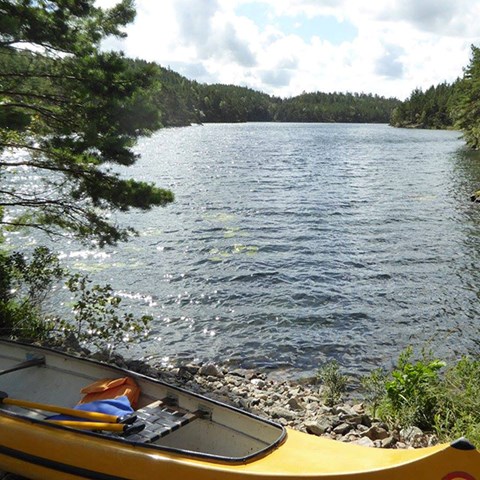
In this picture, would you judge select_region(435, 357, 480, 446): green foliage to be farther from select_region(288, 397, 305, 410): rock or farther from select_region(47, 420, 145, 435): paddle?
select_region(47, 420, 145, 435): paddle

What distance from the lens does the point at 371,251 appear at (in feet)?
64.5

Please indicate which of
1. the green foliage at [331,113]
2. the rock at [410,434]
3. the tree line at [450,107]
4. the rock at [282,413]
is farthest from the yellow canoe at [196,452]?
the green foliage at [331,113]

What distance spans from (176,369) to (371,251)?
11.2 metres

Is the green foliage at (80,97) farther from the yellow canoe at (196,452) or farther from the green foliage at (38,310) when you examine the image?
the yellow canoe at (196,452)

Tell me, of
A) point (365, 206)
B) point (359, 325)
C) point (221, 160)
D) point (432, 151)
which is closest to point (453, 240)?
point (365, 206)

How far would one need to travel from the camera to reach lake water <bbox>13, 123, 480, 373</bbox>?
12234 millimetres

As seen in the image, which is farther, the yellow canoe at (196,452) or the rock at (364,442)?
the rock at (364,442)

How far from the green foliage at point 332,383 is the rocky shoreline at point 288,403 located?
14cm

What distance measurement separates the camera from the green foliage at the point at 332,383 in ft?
30.7

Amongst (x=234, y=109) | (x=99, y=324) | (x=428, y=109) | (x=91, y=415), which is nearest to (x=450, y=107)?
(x=428, y=109)

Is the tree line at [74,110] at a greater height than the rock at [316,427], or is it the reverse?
the tree line at [74,110]

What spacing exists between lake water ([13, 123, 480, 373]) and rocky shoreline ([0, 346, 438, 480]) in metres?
0.94

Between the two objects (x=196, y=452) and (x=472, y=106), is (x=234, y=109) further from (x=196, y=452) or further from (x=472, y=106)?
(x=196, y=452)

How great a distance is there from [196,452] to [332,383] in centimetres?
526
